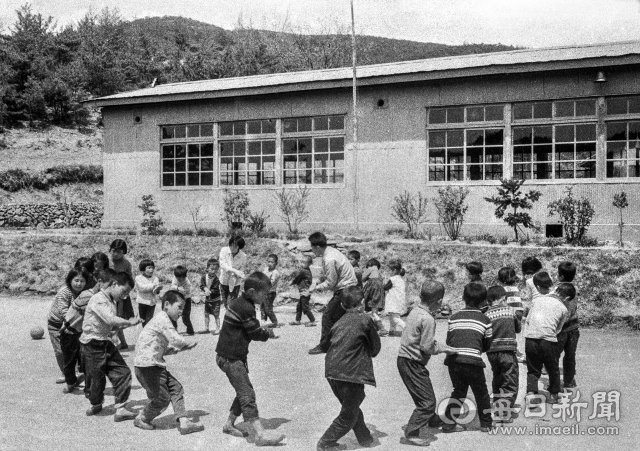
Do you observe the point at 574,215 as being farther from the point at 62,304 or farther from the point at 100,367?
the point at 100,367

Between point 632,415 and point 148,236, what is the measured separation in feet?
49.2

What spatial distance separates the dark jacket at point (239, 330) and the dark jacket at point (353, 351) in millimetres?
670

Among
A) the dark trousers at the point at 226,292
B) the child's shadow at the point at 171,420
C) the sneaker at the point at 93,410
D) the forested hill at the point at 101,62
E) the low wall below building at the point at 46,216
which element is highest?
the forested hill at the point at 101,62

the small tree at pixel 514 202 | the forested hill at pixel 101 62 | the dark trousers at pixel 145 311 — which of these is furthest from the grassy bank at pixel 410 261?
the forested hill at pixel 101 62

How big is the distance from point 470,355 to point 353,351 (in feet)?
3.60

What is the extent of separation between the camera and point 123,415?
21.3ft

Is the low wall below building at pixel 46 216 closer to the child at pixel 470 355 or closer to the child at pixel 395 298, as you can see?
the child at pixel 395 298

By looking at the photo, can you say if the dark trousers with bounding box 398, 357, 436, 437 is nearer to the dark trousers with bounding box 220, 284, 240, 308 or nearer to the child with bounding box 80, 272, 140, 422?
the child with bounding box 80, 272, 140, 422

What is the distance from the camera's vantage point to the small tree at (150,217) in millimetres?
20669

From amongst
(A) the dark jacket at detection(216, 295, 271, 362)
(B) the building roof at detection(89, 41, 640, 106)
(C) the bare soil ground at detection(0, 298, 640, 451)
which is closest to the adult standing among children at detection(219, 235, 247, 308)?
(C) the bare soil ground at detection(0, 298, 640, 451)

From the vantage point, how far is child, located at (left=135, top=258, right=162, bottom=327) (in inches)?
392

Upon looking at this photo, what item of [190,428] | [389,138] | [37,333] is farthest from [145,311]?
[389,138]

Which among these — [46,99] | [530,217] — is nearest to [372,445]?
[530,217]

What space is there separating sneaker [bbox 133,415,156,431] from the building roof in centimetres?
1390
